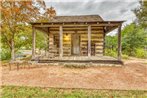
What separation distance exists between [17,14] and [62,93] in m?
10.4

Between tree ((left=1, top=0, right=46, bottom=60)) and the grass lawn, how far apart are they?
349 inches

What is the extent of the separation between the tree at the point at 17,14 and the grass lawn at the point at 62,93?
8874 mm

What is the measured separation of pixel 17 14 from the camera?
15.6m

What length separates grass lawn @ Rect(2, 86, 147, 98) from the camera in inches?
282

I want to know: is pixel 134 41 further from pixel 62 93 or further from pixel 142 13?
pixel 62 93

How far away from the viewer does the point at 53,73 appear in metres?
10.8

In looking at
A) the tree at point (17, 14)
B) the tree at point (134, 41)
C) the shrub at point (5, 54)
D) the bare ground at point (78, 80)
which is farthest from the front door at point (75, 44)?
the tree at point (134, 41)

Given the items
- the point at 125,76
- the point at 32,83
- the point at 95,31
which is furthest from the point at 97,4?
the point at 32,83

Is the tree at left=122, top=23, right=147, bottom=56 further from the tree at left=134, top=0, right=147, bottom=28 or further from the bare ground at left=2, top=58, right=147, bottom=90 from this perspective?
the bare ground at left=2, top=58, right=147, bottom=90

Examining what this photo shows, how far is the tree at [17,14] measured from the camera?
49.8 feet

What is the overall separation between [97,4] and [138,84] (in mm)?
23474

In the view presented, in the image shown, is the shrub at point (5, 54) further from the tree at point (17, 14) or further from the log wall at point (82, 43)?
the log wall at point (82, 43)

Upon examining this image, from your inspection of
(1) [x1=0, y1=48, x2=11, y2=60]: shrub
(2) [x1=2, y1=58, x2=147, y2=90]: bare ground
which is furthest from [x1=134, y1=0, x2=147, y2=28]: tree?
(1) [x1=0, y1=48, x2=11, y2=60]: shrub

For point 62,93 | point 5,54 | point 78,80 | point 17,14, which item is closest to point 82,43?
point 17,14
